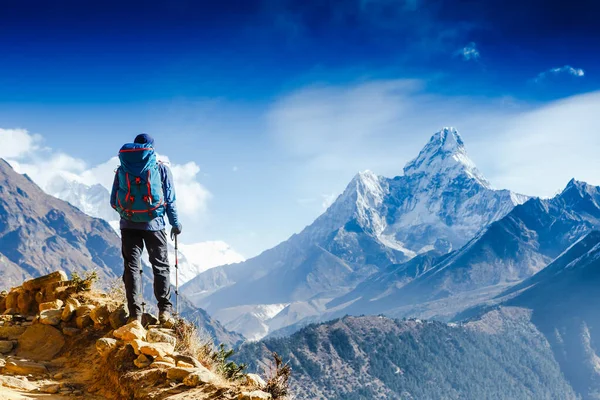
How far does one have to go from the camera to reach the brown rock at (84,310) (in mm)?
11416

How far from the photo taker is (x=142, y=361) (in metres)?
8.44

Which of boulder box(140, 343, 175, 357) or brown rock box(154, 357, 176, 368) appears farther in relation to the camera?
boulder box(140, 343, 175, 357)

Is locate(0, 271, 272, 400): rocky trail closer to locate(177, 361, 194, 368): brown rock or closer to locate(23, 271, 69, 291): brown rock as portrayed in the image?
locate(177, 361, 194, 368): brown rock

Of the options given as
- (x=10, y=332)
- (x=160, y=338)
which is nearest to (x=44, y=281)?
(x=10, y=332)

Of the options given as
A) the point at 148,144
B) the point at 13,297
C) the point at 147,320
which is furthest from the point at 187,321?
the point at 13,297

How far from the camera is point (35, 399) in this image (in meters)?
8.11

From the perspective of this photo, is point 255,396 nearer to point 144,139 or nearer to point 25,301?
point 144,139

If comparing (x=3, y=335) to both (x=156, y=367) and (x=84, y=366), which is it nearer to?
(x=84, y=366)

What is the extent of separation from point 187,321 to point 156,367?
2.40 meters

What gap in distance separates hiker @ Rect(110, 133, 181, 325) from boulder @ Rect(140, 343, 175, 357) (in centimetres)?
173

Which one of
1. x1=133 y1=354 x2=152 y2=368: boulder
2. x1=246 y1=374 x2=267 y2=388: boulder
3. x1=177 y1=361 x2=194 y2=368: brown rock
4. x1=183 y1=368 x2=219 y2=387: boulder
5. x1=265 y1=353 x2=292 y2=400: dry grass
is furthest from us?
x1=133 y1=354 x2=152 y2=368: boulder

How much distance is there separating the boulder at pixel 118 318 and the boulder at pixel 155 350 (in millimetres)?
2214

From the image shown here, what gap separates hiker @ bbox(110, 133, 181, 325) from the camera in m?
10.7

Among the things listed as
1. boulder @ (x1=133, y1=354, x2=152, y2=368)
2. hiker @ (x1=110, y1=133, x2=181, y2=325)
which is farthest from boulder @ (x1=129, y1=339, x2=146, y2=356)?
hiker @ (x1=110, y1=133, x2=181, y2=325)
